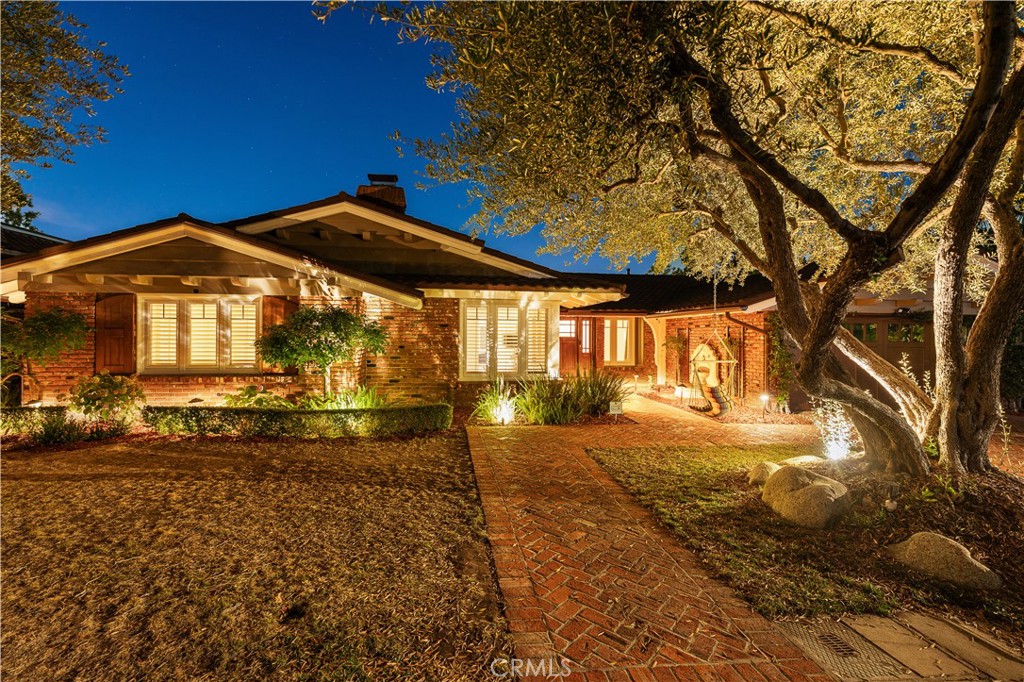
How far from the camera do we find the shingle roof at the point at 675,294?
12172mm

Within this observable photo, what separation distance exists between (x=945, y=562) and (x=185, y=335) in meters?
13.0

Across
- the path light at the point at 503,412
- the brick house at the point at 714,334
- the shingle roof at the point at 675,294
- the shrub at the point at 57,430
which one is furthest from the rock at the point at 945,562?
the shrub at the point at 57,430

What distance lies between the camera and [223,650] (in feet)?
8.72

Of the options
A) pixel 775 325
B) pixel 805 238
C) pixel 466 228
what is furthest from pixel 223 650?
pixel 775 325

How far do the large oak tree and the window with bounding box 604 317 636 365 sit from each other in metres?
10.8

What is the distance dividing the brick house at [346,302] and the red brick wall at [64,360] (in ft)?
0.09

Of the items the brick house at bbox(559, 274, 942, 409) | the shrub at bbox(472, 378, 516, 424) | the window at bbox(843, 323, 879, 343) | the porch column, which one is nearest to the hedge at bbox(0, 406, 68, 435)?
the shrub at bbox(472, 378, 516, 424)

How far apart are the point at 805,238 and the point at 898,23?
4.40 metres

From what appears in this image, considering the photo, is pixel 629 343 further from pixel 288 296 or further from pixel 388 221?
pixel 288 296

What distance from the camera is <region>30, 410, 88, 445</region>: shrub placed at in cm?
745

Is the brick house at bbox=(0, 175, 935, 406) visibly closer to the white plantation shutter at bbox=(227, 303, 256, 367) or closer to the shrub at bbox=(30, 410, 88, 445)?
the white plantation shutter at bbox=(227, 303, 256, 367)

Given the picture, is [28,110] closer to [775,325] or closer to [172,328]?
[172,328]

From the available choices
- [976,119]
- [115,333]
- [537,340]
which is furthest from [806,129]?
[115,333]

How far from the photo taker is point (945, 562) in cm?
372
